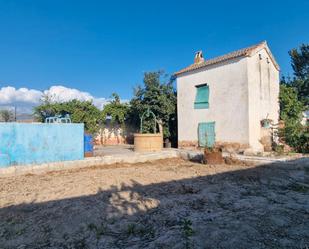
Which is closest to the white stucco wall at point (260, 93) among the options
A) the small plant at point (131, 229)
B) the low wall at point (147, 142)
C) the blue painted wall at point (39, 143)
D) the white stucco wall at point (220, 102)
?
the white stucco wall at point (220, 102)

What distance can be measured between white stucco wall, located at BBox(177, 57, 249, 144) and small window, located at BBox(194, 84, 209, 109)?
0.81 ft

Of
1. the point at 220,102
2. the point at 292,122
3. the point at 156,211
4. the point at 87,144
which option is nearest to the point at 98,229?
the point at 156,211

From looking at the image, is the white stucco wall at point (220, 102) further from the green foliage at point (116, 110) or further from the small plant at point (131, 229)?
the small plant at point (131, 229)

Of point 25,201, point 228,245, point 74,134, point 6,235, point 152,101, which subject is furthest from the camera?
point 152,101

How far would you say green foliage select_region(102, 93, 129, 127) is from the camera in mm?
19656

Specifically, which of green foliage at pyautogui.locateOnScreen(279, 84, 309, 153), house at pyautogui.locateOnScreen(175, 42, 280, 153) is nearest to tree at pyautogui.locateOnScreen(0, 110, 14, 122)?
house at pyautogui.locateOnScreen(175, 42, 280, 153)

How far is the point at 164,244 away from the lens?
342 cm

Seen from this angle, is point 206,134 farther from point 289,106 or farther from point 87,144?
point 87,144

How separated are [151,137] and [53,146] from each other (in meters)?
6.01

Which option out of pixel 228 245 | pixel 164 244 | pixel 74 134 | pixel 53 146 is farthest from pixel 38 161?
pixel 228 245

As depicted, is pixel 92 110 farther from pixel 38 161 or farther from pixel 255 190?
pixel 255 190

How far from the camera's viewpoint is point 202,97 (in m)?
15.0

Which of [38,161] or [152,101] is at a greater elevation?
[152,101]

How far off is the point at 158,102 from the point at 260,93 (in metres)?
6.79
